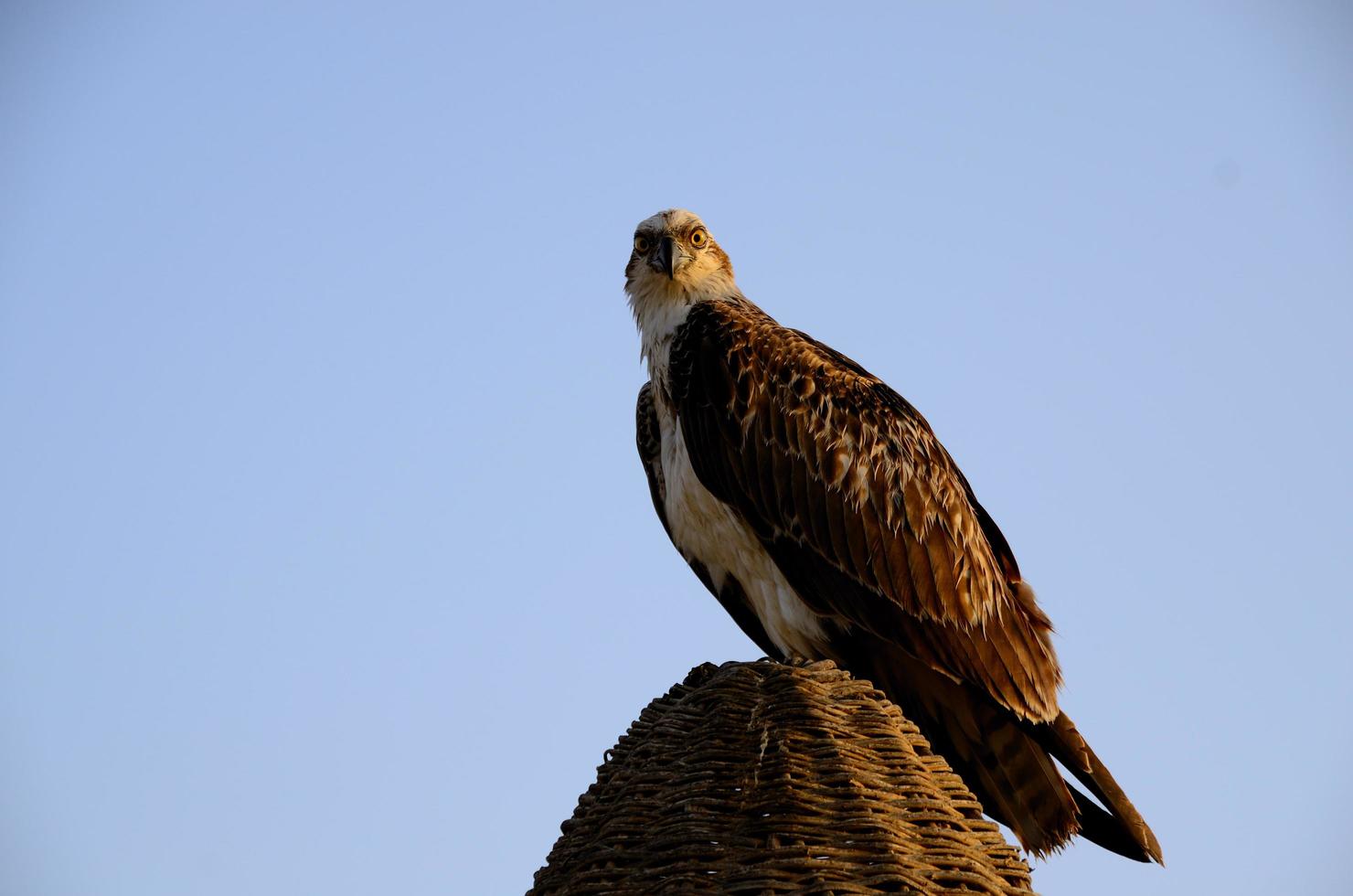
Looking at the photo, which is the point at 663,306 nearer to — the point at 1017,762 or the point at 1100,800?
the point at 1017,762

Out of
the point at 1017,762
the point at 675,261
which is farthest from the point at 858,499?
the point at 675,261

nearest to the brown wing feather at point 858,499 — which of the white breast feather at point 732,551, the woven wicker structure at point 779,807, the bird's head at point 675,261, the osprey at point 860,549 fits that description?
the osprey at point 860,549

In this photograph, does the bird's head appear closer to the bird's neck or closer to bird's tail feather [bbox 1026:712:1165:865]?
the bird's neck

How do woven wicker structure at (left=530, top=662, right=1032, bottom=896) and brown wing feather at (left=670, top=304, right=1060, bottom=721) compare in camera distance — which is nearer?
woven wicker structure at (left=530, top=662, right=1032, bottom=896)

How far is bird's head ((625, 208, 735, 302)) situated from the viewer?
8422 mm

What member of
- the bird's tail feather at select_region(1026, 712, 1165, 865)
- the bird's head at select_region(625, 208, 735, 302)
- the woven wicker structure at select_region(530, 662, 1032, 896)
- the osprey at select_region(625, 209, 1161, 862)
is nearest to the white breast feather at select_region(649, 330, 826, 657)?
the osprey at select_region(625, 209, 1161, 862)

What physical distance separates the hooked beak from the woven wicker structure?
3.20 metres

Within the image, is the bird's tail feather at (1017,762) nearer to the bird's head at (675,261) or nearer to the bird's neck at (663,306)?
the bird's neck at (663,306)

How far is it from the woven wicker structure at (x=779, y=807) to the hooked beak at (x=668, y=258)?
320 centimetres

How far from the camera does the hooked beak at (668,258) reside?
840 cm

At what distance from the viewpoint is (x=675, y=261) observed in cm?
841

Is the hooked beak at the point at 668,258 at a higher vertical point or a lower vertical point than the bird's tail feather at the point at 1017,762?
higher


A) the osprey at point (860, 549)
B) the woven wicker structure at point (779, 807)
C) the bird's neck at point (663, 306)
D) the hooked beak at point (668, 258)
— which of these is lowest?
the woven wicker structure at point (779, 807)

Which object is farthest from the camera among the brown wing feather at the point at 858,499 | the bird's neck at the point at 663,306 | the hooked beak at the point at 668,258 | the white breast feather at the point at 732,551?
the hooked beak at the point at 668,258
